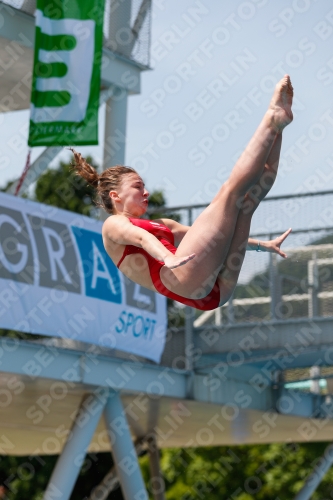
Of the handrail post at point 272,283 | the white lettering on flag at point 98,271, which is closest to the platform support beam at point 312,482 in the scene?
the handrail post at point 272,283

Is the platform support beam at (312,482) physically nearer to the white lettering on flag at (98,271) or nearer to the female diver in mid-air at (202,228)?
the white lettering on flag at (98,271)

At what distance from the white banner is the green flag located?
1685mm

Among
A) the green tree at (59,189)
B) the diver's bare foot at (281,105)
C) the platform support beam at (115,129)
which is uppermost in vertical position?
the diver's bare foot at (281,105)

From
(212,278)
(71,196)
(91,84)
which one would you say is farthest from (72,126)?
(71,196)

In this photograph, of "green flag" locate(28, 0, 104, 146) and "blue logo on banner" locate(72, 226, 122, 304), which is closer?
"blue logo on banner" locate(72, 226, 122, 304)

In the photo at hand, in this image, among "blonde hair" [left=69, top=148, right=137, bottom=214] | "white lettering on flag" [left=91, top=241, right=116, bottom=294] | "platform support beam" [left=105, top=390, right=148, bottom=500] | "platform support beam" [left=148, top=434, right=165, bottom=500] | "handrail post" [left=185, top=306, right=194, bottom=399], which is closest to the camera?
"blonde hair" [left=69, top=148, right=137, bottom=214]

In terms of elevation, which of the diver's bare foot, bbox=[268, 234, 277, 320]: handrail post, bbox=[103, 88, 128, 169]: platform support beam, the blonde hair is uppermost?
the diver's bare foot

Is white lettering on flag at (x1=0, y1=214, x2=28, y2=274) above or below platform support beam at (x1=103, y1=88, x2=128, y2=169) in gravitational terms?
below

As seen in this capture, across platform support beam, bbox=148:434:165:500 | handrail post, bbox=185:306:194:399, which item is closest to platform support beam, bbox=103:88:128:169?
handrail post, bbox=185:306:194:399

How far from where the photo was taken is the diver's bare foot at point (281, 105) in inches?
232

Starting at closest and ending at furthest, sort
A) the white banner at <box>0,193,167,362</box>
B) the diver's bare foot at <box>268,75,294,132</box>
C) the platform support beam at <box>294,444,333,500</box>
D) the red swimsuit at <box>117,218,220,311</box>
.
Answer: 1. the diver's bare foot at <box>268,75,294,132</box>
2. the red swimsuit at <box>117,218,220,311</box>
3. the white banner at <box>0,193,167,362</box>
4. the platform support beam at <box>294,444,333,500</box>

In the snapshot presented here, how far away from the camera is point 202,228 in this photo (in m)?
6.17

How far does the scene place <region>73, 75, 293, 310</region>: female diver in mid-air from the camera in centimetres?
595

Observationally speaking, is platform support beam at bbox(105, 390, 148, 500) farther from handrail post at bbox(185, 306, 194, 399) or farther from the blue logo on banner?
the blue logo on banner
